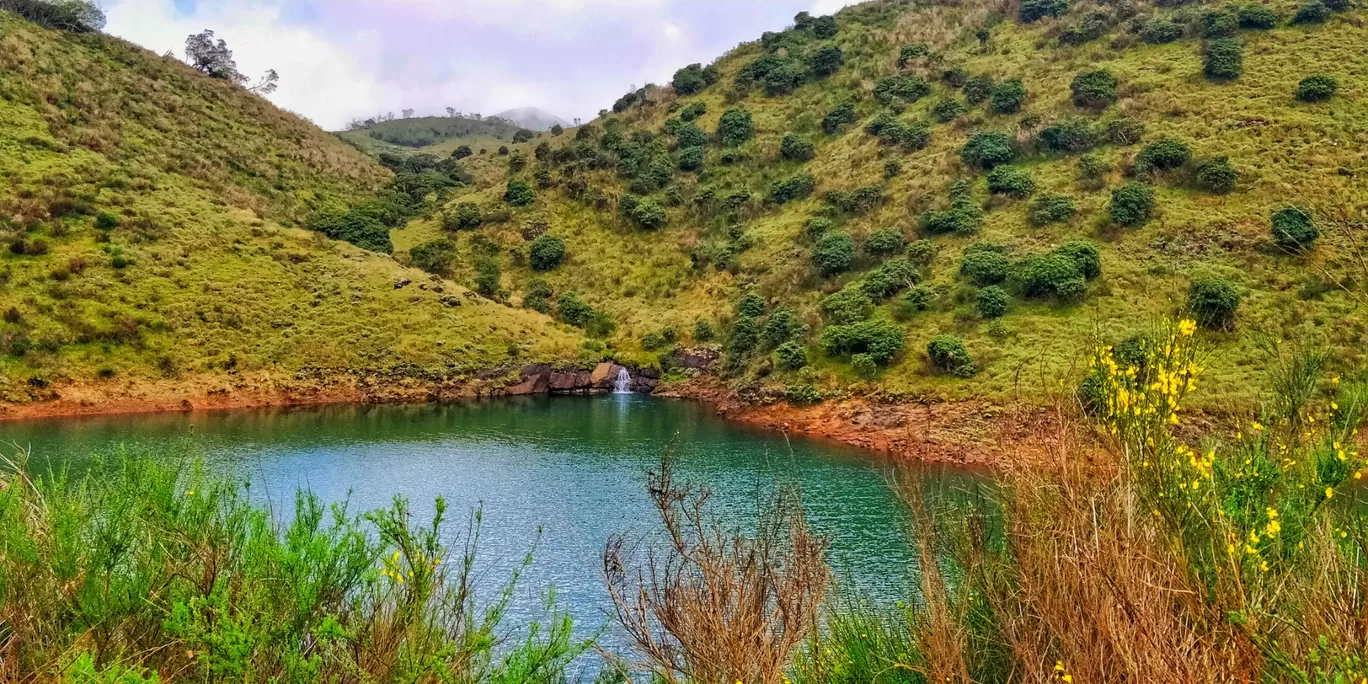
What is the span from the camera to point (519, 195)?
261 feet

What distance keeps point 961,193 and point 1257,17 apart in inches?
1089

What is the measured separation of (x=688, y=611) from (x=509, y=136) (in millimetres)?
189695

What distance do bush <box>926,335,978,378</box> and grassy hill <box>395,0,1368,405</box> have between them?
371mm

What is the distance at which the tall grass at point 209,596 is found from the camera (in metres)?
7.47

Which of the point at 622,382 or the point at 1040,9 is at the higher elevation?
the point at 1040,9

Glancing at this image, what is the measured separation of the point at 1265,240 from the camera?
1619 inches

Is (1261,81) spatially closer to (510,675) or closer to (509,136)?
(510,675)

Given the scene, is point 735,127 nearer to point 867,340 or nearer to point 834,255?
point 834,255

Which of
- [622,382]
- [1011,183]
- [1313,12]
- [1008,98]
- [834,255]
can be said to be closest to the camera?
[1011,183]

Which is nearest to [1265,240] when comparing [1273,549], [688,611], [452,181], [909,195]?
[909,195]

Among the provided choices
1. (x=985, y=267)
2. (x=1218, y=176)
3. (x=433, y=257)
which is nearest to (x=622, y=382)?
(x=433, y=257)

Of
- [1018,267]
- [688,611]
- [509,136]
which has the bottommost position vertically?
[688,611]

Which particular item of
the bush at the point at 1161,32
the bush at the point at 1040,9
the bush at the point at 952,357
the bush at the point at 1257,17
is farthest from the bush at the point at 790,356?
the bush at the point at 1040,9

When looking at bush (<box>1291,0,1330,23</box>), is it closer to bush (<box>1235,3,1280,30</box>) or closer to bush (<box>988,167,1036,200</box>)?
bush (<box>1235,3,1280,30</box>)
